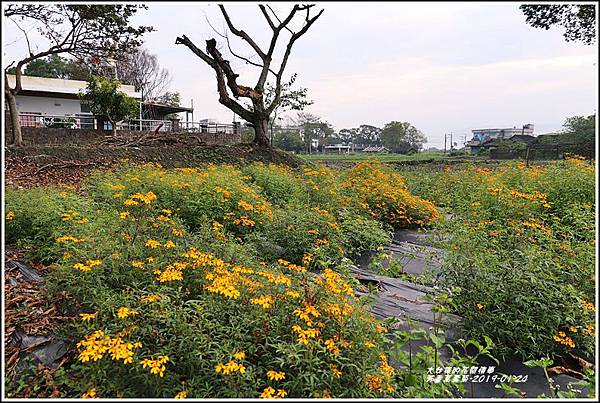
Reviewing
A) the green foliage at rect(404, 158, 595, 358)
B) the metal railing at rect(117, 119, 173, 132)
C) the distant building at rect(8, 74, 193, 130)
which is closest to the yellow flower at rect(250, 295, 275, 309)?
the green foliage at rect(404, 158, 595, 358)

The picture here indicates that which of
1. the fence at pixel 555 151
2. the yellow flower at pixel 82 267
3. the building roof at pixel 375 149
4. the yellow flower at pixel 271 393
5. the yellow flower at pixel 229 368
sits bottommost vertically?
the yellow flower at pixel 271 393

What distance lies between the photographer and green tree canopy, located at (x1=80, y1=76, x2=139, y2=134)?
11477 millimetres

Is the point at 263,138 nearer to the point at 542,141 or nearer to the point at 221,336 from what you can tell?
the point at 221,336

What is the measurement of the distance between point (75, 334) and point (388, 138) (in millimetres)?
34807

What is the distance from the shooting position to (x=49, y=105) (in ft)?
57.2

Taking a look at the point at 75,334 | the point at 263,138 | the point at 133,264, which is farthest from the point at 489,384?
the point at 263,138

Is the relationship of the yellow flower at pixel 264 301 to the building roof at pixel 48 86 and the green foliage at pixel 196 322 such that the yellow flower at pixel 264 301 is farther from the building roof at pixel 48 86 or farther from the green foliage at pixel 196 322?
the building roof at pixel 48 86

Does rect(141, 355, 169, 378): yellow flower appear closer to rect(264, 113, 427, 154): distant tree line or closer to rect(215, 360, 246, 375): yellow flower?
rect(215, 360, 246, 375): yellow flower

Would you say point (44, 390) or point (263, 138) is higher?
point (263, 138)

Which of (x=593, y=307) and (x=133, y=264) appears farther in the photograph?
(x=593, y=307)

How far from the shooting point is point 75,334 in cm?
185

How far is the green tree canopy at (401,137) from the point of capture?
34625 millimetres

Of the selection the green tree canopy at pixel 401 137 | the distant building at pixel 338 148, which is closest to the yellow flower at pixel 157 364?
the distant building at pixel 338 148

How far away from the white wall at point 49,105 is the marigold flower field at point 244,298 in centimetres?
1579
